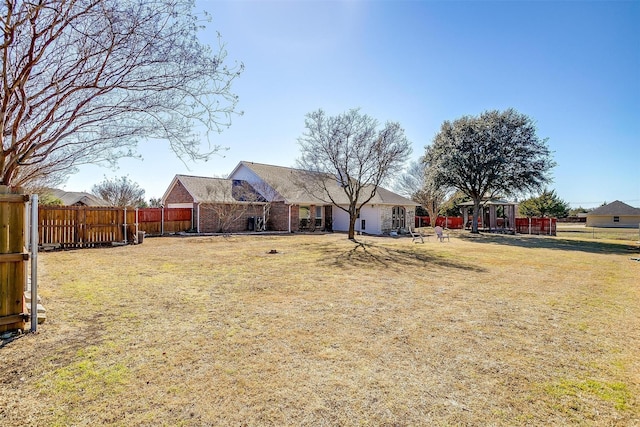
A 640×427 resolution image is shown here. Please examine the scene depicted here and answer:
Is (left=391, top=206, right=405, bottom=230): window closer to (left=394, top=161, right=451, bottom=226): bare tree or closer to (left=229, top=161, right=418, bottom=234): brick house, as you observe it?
(left=229, top=161, right=418, bottom=234): brick house

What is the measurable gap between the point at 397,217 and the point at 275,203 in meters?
11.5

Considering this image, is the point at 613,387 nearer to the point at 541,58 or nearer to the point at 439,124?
the point at 541,58

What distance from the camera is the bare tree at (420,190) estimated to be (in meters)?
37.9

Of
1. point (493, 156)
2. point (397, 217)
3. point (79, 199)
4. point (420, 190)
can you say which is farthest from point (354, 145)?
point (79, 199)

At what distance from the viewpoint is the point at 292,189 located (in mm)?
28609

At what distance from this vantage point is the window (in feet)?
98.8

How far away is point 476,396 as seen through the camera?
3.13 meters

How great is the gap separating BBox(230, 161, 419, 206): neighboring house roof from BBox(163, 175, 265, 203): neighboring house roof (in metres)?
1.70

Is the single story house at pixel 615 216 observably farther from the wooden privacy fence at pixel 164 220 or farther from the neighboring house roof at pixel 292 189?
the wooden privacy fence at pixel 164 220

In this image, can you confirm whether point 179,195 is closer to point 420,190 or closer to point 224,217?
point 224,217

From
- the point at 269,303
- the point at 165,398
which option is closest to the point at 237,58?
the point at 269,303

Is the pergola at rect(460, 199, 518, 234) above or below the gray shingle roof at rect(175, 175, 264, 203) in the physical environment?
below

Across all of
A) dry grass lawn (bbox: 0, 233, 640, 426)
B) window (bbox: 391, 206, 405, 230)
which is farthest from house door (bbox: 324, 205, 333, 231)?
dry grass lawn (bbox: 0, 233, 640, 426)

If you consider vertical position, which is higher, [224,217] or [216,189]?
[216,189]
